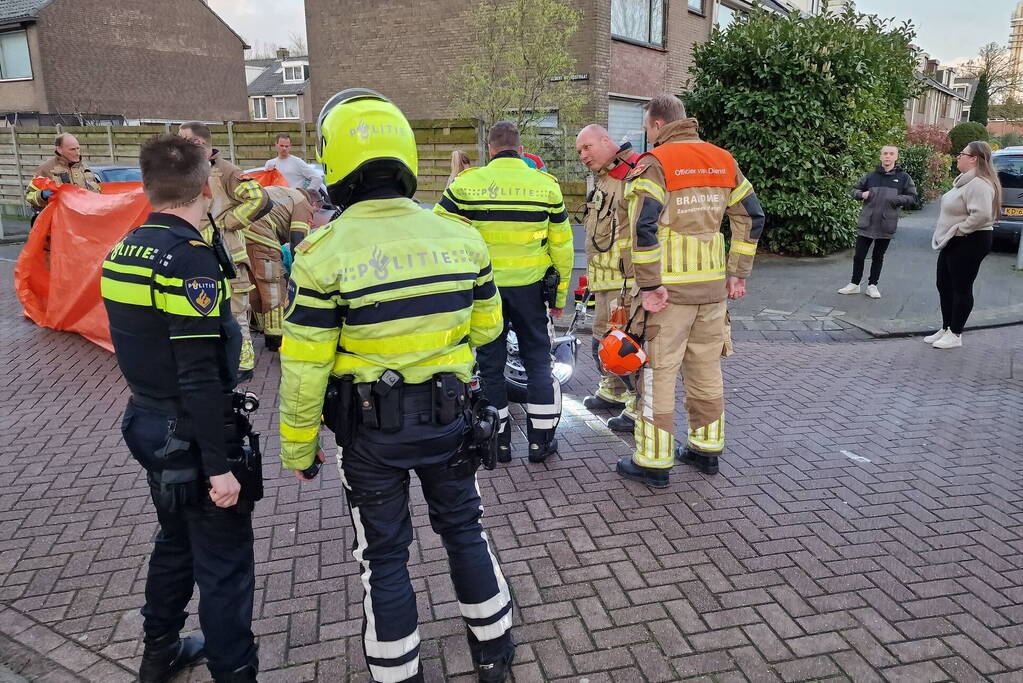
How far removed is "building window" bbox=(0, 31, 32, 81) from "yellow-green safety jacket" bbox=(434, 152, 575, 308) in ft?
104

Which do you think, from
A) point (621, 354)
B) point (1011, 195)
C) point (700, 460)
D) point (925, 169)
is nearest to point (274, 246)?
point (621, 354)

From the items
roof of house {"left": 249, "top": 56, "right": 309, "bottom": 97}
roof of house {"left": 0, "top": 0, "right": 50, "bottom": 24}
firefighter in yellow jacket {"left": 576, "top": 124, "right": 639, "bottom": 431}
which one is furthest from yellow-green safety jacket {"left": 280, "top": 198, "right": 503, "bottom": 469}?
roof of house {"left": 249, "top": 56, "right": 309, "bottom": 97}

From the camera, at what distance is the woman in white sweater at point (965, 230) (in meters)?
7.18

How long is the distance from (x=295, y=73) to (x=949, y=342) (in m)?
48.9

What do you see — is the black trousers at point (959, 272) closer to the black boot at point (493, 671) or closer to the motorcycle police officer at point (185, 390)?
the black boot at point (493, 671)

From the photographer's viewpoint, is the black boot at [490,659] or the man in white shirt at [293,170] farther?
the man in white shirt at [293,170]

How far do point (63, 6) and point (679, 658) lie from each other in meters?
34.4

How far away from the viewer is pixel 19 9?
28734mm

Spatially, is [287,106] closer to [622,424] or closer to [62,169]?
[62,169]

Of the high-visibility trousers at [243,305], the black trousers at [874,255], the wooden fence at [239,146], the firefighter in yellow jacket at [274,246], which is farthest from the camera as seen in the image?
the wooden fence at [239,146]

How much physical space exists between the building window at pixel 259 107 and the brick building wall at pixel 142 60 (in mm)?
14912

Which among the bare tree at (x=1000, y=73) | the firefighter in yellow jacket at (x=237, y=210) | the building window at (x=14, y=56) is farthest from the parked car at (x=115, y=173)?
the bare tree at (x=1000, y=73)

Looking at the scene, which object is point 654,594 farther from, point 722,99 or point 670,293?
point 722,99

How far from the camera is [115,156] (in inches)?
674
